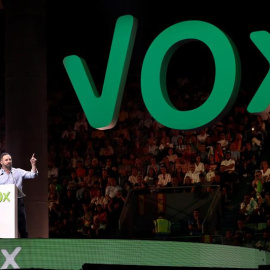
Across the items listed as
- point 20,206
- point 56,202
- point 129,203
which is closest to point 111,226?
point 129,203

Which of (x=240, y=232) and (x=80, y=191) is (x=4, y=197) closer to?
(x=240, y=232)

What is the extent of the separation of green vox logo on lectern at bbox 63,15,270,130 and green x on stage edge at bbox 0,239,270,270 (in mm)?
6425

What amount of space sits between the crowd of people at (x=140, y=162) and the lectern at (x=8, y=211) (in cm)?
560

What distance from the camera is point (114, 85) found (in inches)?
606

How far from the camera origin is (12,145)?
14.6 meters

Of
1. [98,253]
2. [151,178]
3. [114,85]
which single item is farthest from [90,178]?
[98,253]

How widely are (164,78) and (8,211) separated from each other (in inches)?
211

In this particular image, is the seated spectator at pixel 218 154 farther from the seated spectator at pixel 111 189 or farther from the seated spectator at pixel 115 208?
the seated spectator at pixel 111 189

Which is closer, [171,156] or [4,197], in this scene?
[4,197]

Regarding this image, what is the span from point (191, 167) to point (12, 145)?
4451 millimetres

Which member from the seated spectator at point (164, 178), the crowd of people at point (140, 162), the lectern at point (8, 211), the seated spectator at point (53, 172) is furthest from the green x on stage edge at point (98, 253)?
the seated spectator at point (53, 172)

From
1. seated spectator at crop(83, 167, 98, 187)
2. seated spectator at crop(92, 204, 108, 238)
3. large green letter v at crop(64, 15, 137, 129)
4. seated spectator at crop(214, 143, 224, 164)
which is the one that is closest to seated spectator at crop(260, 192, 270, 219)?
seated spectator at crop(214, 143, 224, 164)

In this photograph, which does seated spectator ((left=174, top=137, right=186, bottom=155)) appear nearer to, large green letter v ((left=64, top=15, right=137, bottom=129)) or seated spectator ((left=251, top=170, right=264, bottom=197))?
seated spectator ((left=251, top=170, right=264, bottom=197))

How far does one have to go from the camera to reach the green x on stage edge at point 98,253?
7293 millimetres
